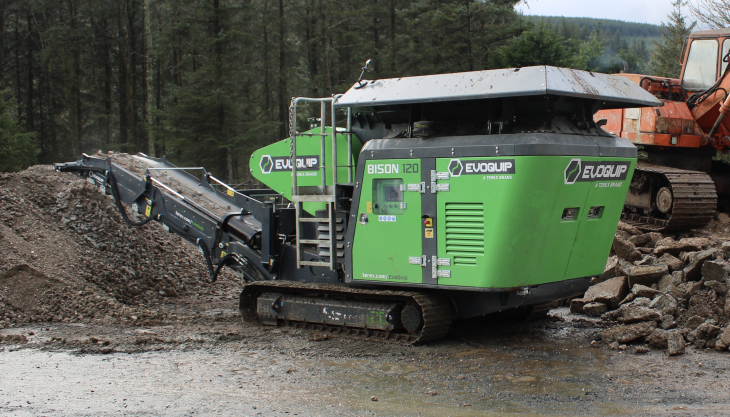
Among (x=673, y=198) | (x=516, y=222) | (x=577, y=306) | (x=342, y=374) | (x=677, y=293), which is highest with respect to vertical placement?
(x=516, y=222)

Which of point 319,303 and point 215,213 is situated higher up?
point 215,213

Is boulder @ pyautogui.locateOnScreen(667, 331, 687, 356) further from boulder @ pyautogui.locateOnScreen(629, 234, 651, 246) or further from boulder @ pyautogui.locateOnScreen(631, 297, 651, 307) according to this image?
boulder @ pyautogui.locateOnScreen(629, 234, 651, 246)

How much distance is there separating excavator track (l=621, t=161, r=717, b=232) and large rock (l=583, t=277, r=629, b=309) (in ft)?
8.36

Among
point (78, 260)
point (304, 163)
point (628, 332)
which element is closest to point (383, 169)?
point (304, 163)

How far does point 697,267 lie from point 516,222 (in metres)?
3.25

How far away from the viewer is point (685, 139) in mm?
11422

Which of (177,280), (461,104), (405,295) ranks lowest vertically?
(177,280)

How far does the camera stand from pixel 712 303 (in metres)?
7.09

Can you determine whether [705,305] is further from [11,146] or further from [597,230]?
[11,146]

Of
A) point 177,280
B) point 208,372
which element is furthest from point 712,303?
point 177,280

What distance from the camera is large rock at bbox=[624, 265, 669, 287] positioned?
834cm

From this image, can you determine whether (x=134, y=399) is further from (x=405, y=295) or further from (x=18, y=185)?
(x=18, y=185)

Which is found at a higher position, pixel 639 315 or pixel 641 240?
pixel 641 240

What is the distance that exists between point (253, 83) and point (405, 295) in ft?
82.5
